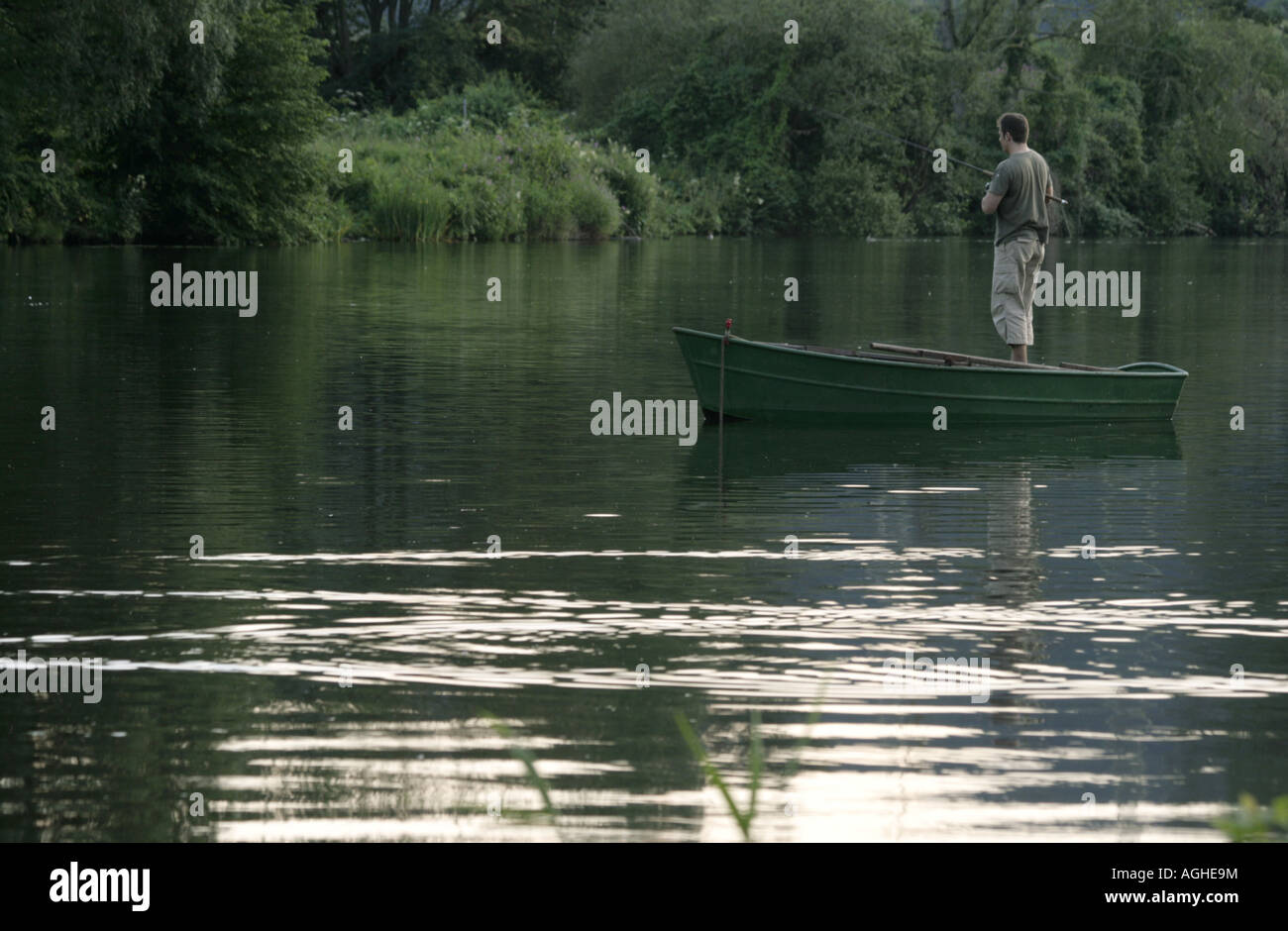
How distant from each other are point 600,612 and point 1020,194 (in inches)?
316

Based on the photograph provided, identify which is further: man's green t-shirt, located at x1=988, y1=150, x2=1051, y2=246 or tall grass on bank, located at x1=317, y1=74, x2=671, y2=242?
tall grass on bank, located at x1=317, y1=74, x2=671, y2=242

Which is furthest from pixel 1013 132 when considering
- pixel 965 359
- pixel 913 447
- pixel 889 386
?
pixel 913 447

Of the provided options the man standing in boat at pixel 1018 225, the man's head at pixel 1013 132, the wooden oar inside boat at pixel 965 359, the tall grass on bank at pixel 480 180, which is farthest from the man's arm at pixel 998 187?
the tall grass on bank at pixel 480 180

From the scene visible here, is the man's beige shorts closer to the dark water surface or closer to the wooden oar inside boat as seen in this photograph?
the wooden oar inside boat

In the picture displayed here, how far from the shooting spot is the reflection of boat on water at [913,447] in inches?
515

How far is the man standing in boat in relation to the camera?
15000mm

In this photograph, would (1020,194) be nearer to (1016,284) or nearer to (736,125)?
(1016,284)

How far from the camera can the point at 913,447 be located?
45.7 feet

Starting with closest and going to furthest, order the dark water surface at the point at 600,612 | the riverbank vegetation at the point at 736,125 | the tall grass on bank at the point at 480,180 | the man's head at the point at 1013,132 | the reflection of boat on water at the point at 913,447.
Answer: the dark water surface at the point at 600,612, the reflection of boat on water at the point at 913,447, the man's head at the point at 1013,132, the riverbank vegetation at the point at 736,125, the tall grass on bank at the point at 480,180

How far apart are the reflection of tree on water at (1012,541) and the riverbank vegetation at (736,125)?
3755 centimetres

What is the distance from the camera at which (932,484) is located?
1209 cm

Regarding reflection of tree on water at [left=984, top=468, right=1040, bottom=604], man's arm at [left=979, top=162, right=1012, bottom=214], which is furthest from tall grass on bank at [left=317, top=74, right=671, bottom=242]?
reflection of tree on water at [left=984, top=468, right=1040, bottom=604]

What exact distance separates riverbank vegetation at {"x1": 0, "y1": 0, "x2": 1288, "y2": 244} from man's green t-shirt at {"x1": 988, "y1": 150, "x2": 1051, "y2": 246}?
3438 cm

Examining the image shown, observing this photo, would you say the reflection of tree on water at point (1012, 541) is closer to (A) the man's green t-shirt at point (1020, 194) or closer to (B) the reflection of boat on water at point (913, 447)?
(B) the reflection of boat on water at point (913, 447)
